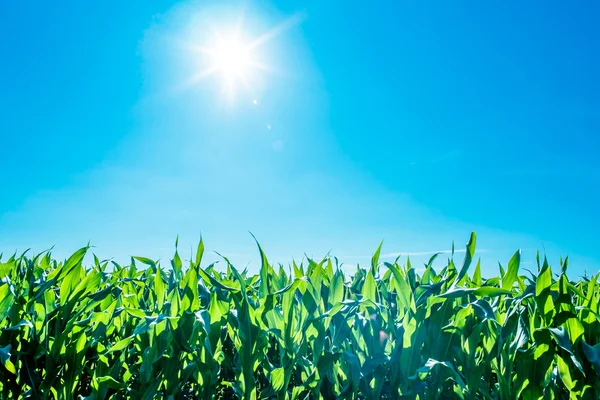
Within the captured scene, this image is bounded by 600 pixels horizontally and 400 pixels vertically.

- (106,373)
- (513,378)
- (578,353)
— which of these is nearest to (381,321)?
(513,378)

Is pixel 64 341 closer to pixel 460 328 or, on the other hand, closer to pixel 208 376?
pixel 208 376

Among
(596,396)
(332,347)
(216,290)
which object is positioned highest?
(216,290)

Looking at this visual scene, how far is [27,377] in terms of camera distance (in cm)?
194

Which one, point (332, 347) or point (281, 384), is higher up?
point (332, 347)

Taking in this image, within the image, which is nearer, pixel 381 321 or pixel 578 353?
pixel 578 353

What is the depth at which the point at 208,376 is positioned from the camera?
69.4 inches

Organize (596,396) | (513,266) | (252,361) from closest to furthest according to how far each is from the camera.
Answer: (596,396) < (252,361) < (513,266)

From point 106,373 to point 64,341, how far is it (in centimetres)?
24

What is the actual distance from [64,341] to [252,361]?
0.89 metres

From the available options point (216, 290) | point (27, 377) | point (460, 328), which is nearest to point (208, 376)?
point (216, 290)

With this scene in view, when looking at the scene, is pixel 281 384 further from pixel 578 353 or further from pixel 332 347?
pixel 578 353

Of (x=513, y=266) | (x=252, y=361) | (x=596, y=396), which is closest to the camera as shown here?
(x=596, y=396)

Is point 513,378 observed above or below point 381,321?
below

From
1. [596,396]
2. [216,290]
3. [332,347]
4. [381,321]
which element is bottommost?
[596,396]
